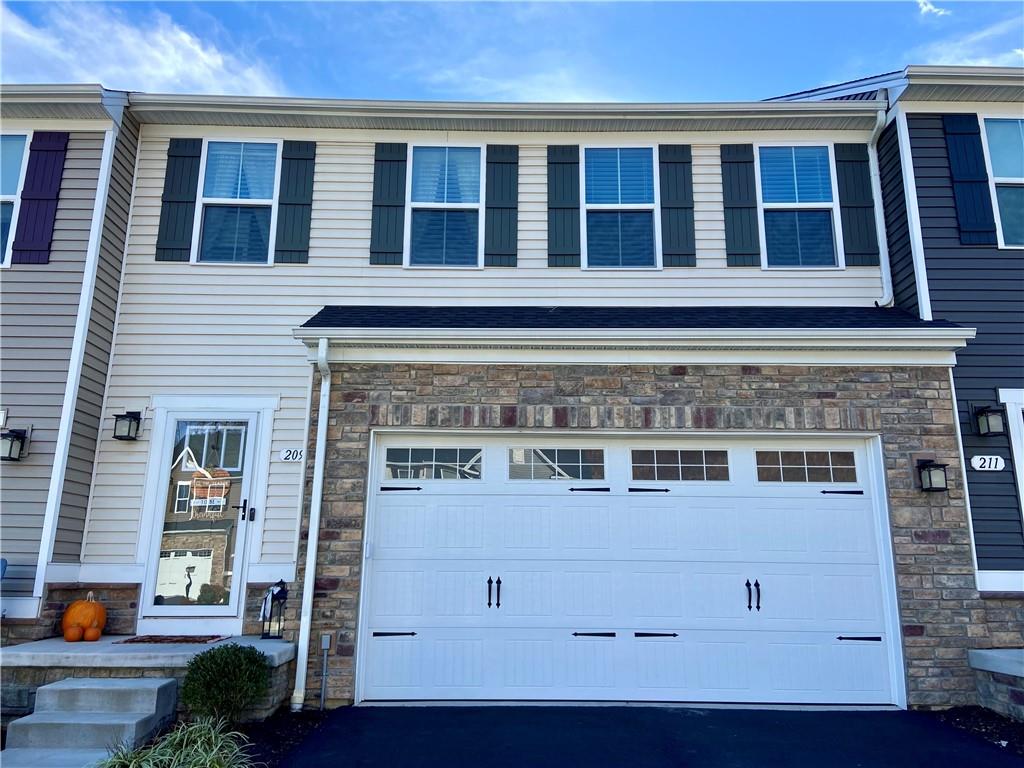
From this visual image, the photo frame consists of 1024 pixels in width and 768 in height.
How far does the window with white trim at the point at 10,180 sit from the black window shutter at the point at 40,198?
78 millimetres

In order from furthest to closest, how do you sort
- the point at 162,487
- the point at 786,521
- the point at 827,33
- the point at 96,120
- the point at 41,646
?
the point at 827,33 < the point at 96,120 < the point at 162,487 < the point at 786,521 < the point at 41,646

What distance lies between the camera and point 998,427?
5.89 metres

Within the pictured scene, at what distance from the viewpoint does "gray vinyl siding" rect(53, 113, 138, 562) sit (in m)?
6.08

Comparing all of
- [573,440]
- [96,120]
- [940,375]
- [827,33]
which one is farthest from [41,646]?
[827,33]

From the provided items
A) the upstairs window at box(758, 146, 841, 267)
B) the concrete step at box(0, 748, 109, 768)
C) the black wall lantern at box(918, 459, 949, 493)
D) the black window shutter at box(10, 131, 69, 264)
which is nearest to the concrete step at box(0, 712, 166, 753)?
the concrete step at box(0, 748, 109, 768)

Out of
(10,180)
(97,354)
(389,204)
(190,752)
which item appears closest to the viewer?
(190,752)

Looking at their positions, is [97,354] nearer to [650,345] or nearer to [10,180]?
[10,180]

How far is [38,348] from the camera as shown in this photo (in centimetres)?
630

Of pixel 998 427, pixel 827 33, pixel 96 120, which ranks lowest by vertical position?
pixel 998 427

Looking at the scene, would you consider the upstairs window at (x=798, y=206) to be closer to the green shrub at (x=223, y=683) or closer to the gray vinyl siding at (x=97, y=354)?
the green shrub at (x=223, y=683)

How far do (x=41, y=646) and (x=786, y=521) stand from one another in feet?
20.9

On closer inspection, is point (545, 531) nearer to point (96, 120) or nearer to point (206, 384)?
point (206, 384)

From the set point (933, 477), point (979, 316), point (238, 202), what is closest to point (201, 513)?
point (238, 202)

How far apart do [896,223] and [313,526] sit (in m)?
6.52
